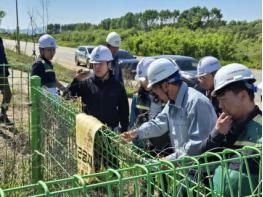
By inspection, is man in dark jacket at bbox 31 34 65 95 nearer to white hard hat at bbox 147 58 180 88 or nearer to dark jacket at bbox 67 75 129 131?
dark jacket at bbox 67 75 129 131

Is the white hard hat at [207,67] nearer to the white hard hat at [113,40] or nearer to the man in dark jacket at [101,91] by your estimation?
the man in dark jacket at [101,91]

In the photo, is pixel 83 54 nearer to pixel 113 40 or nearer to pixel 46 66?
pixel 113 40

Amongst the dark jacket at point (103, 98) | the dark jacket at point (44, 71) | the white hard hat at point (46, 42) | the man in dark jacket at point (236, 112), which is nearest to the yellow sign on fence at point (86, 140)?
the man in dark jacket at point (236, 112)

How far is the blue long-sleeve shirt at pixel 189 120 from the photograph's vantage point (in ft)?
9.80

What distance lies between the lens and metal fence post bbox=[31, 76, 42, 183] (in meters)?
4.77

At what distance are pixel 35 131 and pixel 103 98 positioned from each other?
0.78 metres

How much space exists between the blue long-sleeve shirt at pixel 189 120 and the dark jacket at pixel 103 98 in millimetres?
1605

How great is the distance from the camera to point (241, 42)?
44.1m

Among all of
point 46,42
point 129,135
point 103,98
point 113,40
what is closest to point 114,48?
point 113,40

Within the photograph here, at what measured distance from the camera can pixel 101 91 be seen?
484 centimetres

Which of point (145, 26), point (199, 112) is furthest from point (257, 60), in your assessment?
point (145, 26)

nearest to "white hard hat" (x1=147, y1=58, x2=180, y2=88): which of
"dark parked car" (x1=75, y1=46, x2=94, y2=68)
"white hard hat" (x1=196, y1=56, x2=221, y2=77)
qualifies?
"white hard hat" (x1=196, y1=56, x2=221, y2=77)

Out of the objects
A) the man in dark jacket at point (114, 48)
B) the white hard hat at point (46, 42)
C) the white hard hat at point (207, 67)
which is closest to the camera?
the white hard hat at point (207, 67)

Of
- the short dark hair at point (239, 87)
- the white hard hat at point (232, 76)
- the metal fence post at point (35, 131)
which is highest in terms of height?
the white hard hat at point (232, 76)
